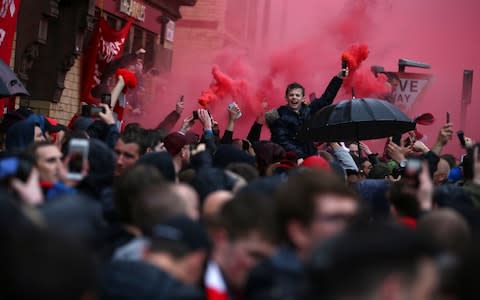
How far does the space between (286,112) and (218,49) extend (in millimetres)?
12554

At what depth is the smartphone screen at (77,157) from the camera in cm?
503

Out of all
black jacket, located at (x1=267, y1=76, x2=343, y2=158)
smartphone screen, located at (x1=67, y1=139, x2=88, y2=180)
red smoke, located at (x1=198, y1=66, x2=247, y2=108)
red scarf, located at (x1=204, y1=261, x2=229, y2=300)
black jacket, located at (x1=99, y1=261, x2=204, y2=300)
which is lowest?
red scarf, located at (x1=204, y1=261, x2=229, y2=300)

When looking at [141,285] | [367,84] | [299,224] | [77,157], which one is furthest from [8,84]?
[367,84]

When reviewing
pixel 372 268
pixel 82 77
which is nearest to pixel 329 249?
pixel 372 268

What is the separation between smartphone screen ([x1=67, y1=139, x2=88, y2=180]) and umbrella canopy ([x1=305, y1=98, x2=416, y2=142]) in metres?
4.58

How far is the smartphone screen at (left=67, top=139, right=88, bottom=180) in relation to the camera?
5.03 m

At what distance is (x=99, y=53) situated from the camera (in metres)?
15.4

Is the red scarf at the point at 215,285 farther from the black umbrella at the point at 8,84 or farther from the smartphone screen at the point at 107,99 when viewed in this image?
the black umbrella at the point at 8,84

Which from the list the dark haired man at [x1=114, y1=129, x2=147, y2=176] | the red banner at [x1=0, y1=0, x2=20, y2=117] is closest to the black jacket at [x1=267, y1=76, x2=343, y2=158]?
the red banner at [x1=0, y1=0, x2=20, y2=117]

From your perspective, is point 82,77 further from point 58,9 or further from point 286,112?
point 286,112

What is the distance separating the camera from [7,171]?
14.5ft

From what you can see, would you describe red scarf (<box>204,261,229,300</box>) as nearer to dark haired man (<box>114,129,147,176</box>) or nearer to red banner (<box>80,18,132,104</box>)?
dark haired man (<box>114,129,147,176</box>)

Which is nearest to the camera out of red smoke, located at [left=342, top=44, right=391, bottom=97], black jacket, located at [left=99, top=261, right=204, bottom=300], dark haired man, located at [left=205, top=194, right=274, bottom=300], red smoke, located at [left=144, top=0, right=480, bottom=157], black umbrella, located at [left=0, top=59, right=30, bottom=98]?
black jacket, located at [left=99, top=261, right=204, bottom=300]

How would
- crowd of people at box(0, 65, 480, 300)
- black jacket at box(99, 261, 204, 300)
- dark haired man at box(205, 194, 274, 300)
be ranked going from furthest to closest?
dark haired man at box(205, 194, 274, 300) < black jacket at box(99, 261, 204, 300) < crowd of people at box(0, 65, 480, 300)
